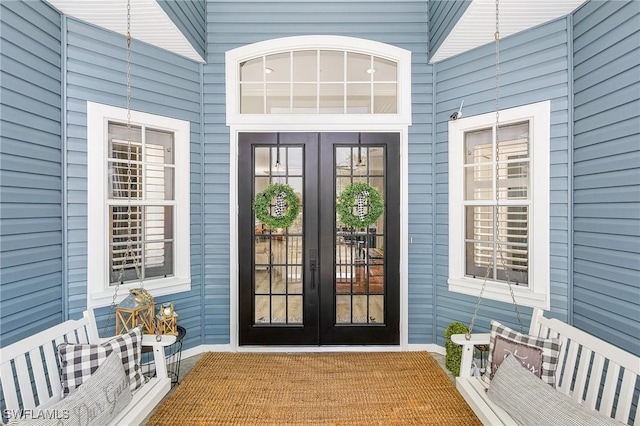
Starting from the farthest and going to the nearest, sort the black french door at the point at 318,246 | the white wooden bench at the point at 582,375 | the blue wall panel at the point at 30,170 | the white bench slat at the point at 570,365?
1. the black french door at the point at 318,246
2. the blue wall panel at the point at 30,170
3. the white bench slat at the point at 570,365
4. the white wooden bench at the point at 582,375

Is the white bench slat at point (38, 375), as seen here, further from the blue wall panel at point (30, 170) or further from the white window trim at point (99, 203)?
the white window trim at point (99, 203)

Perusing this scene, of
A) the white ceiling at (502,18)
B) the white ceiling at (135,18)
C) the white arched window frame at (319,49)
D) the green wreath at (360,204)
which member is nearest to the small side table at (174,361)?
the green wreath at (360,204)

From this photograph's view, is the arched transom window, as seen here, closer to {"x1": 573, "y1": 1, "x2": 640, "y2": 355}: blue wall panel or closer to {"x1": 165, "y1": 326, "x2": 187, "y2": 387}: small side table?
{"x1": 573, "y1": 1, "x2": 640, "y2": 355}: blue wall panel

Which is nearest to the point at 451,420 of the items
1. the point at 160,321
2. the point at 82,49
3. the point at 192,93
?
the point at 160,321

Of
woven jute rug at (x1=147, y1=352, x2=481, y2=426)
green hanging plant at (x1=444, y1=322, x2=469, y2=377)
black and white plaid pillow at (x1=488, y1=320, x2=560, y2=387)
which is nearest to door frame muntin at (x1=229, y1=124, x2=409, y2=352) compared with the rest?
woven jute rug at (x1=147, y1=352, x2=481, y2=426)

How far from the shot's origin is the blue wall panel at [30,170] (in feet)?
6.77

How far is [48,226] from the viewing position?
7.87ft

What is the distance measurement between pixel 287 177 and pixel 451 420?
2.50 metres

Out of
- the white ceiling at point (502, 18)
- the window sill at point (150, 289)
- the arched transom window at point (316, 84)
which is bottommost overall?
the window sill at point (150, 289)

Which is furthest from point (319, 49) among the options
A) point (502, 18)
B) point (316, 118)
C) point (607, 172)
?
point (607, 172)

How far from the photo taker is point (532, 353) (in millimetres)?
1966

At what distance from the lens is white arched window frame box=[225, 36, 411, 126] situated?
332 centimetres

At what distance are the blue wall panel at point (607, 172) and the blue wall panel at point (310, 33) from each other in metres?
1.25

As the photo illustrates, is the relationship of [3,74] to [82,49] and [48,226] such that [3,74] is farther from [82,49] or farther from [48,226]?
[48,226]
